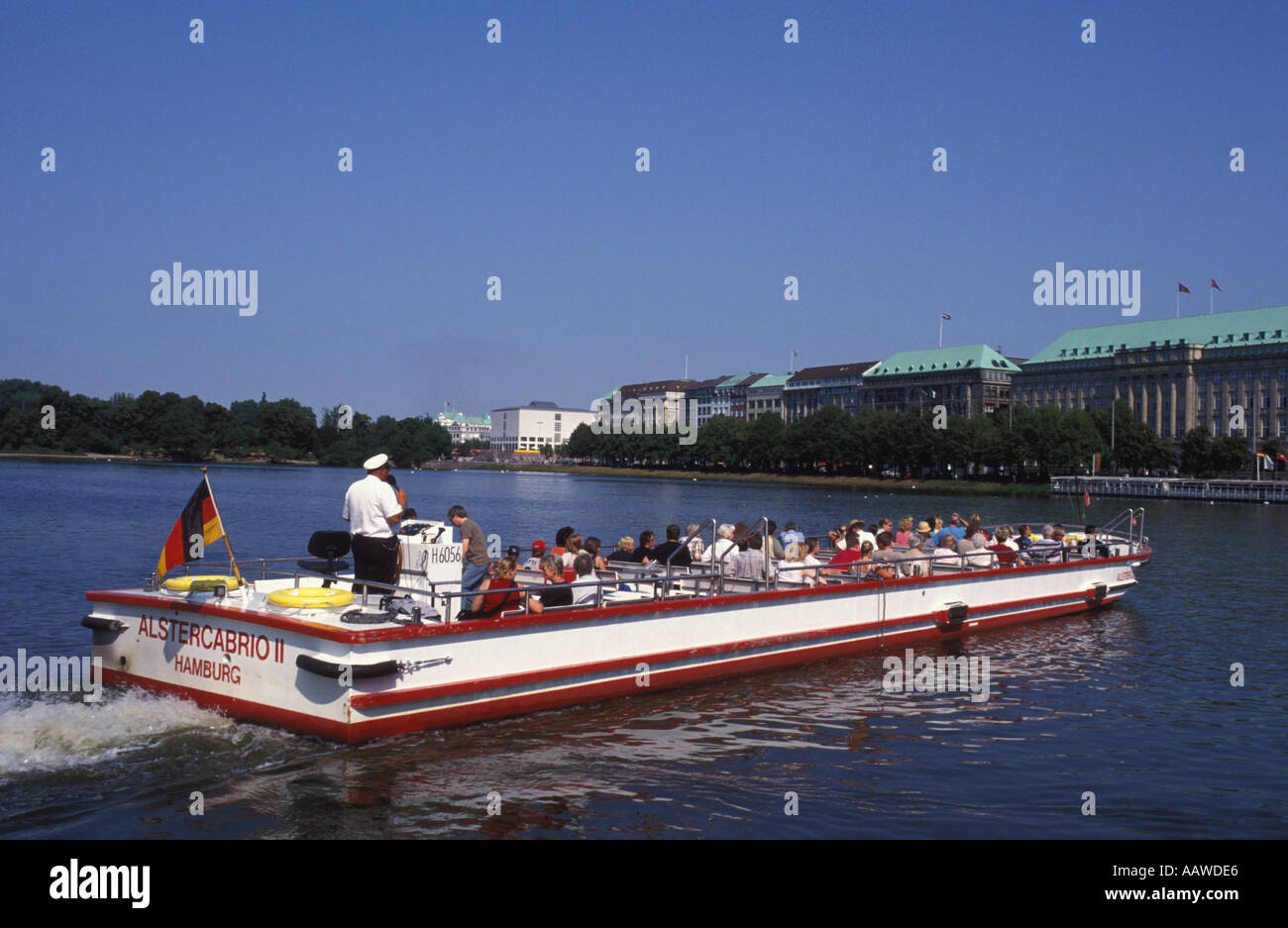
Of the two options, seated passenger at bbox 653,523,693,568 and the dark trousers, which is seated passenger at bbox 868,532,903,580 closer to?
seated passenger at bbox 653,523,693,568

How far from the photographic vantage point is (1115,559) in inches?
964

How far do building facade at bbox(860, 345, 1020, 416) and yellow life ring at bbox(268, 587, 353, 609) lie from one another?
169 m

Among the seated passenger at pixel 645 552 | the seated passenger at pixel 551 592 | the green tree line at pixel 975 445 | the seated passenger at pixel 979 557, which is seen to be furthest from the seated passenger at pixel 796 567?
the green tree line at pixel 975 445

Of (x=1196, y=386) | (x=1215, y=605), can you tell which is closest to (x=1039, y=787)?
(x=1215, y=605)

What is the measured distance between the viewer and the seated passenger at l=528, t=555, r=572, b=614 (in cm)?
1228

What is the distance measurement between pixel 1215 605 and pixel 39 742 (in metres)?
26.4

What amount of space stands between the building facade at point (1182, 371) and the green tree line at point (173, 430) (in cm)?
11906

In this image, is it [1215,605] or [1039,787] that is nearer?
[1039,787]

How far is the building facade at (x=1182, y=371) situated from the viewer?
440 feet

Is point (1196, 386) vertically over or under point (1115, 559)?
over

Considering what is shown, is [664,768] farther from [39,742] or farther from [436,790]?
[39,742]

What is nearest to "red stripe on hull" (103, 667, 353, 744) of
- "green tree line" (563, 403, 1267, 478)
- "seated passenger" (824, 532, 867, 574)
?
"seated passenger" (824, 532, 867, 574)

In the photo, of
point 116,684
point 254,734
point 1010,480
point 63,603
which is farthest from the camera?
point 1010,480

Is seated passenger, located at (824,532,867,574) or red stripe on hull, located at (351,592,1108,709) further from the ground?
seated passenger, located at (824,532,867,574)
